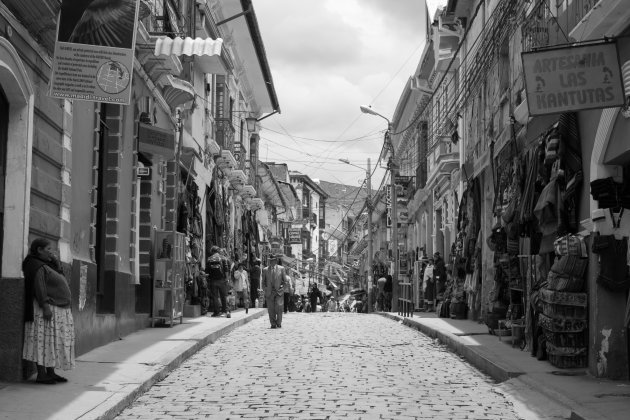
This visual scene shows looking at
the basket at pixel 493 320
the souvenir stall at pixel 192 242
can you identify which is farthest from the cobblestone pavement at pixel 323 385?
the souvenir stall at pixel 192 242

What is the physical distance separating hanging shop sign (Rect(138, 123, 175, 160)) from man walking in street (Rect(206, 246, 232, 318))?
18.2ft

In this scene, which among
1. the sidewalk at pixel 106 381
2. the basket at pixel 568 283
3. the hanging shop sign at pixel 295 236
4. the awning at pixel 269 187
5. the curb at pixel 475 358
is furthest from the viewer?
the hanging shop sign at pixel 295 236

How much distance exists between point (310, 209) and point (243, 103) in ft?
172

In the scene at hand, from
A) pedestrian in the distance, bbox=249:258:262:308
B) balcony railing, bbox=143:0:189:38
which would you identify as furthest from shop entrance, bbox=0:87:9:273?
pedestrian in the distance, bbox=249:258:262:308

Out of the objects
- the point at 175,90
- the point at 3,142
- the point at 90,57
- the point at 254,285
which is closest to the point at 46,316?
the point at 3,142

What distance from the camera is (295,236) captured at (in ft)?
236

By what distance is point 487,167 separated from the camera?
20.8m

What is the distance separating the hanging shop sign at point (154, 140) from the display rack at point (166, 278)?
1675mm

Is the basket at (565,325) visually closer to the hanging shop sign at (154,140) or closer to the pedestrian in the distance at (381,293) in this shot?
the hanging shop sign at (154,140)

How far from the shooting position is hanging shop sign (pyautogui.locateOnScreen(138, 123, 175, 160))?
17047 millimetres

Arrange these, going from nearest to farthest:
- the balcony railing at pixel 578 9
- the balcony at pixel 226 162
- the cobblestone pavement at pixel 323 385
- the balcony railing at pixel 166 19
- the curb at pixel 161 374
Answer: the curb at pixel 161 374 < the cobblestone pavement at pixel 323 385 < the balcony railing at pixel 578 9 < the balcony railing at pixel 166 19 < the balcony at pixel 226 162

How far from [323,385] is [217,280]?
12.9 metres

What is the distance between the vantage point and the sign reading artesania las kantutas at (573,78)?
9.80 m

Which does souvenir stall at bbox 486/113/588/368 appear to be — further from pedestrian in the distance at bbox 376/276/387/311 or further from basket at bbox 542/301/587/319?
pedestrian in the distance at bbox 376/276/387/311
